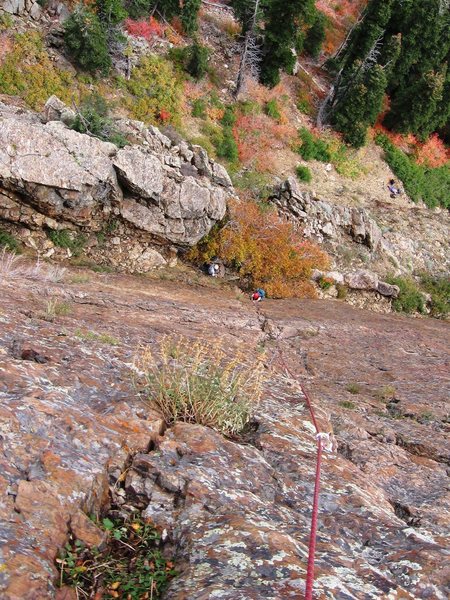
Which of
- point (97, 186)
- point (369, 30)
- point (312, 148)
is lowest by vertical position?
point (97, 186)

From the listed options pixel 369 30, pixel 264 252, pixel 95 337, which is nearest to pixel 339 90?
pixel 369 30

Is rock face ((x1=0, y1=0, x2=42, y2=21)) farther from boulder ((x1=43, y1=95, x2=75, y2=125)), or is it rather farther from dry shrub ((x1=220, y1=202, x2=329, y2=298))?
dry shrub ((x1=220, y1=202, x2=329, y2=298))

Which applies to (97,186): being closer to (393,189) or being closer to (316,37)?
(393,189)

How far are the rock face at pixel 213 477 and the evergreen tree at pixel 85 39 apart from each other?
56.0 feet

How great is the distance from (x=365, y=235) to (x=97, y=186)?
1292 centimetres

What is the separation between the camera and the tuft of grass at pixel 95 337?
6.22 metres

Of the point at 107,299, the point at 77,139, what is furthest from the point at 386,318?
the point at 77,139

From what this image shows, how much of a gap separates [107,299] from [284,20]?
21.8 metres

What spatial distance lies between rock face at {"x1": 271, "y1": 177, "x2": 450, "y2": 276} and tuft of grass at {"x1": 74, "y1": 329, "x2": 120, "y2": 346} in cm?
1520

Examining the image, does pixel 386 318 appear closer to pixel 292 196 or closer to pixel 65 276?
pixel 292 196

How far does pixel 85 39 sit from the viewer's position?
20.4m

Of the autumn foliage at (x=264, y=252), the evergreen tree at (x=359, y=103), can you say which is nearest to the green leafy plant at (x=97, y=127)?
the autumn foliage at (x=264, y=252)

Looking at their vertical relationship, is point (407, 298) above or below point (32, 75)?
below

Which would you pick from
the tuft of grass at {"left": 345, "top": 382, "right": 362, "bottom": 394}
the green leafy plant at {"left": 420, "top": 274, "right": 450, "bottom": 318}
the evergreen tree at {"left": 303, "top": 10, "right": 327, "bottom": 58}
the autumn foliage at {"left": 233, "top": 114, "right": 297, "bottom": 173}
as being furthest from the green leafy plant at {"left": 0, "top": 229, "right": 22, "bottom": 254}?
the evergreen tree at {"left": 303, "top": 10, "right": 327, "bottom": 58}
